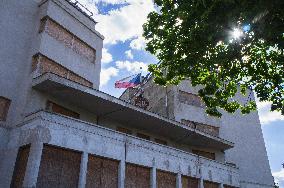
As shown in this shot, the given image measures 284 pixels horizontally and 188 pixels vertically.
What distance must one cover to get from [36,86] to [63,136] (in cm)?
426

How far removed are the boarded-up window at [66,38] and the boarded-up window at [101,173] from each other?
924cm

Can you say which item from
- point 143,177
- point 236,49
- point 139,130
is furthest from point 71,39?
point 236,49

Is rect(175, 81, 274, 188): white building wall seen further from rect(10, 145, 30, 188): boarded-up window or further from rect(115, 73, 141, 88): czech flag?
rect(10, 145, 30, 188): boarded-up window

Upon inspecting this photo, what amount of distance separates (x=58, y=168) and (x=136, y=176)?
17.4ft

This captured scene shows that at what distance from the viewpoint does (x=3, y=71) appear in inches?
746

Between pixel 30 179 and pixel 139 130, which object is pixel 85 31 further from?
pixel 30 179

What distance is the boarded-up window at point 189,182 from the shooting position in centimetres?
2215

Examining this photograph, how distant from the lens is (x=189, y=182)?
22.5m

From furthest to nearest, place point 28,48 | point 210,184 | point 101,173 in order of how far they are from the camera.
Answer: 1. point 210,184
2. point 28,48
3. point 101,173

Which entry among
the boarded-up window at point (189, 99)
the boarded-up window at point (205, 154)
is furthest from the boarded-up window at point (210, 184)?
the boarded-up window at point (189, 99)

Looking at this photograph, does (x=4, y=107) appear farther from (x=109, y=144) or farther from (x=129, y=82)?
(x=129, y=82)

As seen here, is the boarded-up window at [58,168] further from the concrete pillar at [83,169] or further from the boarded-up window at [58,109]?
the boarded-up window at [58,109]

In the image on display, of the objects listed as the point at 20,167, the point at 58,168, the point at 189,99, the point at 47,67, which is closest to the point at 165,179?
the point at 58,168

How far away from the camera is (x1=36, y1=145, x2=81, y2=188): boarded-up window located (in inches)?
590
